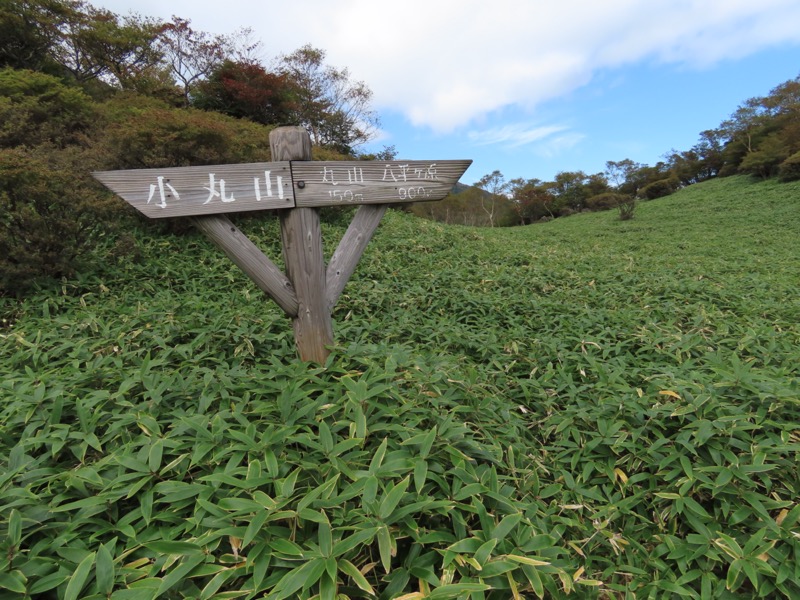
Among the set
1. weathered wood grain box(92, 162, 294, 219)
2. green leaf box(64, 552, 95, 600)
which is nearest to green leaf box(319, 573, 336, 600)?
green leaf box(64, 552, 95, 600)

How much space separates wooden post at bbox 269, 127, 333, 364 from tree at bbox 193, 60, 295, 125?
11.9 m

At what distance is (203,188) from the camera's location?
176 cm

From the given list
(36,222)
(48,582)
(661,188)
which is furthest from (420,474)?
(661,188)

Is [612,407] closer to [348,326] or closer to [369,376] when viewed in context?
[369,376]

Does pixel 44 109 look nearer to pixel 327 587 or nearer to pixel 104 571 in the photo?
pixel 104 571

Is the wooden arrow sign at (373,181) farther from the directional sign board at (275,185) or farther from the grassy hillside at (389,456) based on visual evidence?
the grassy hillside at (389,456)

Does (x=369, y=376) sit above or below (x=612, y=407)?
above

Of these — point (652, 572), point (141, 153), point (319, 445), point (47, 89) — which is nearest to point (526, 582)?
point (652, 572)

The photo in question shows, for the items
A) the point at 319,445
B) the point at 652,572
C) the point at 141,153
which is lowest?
the point at 652,572

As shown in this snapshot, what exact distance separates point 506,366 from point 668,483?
45.8 inches

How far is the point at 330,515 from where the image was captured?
1.35 meters

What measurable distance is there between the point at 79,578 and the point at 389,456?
962mm

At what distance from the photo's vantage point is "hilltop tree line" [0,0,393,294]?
141 inches

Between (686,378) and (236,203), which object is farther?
(686,378)
